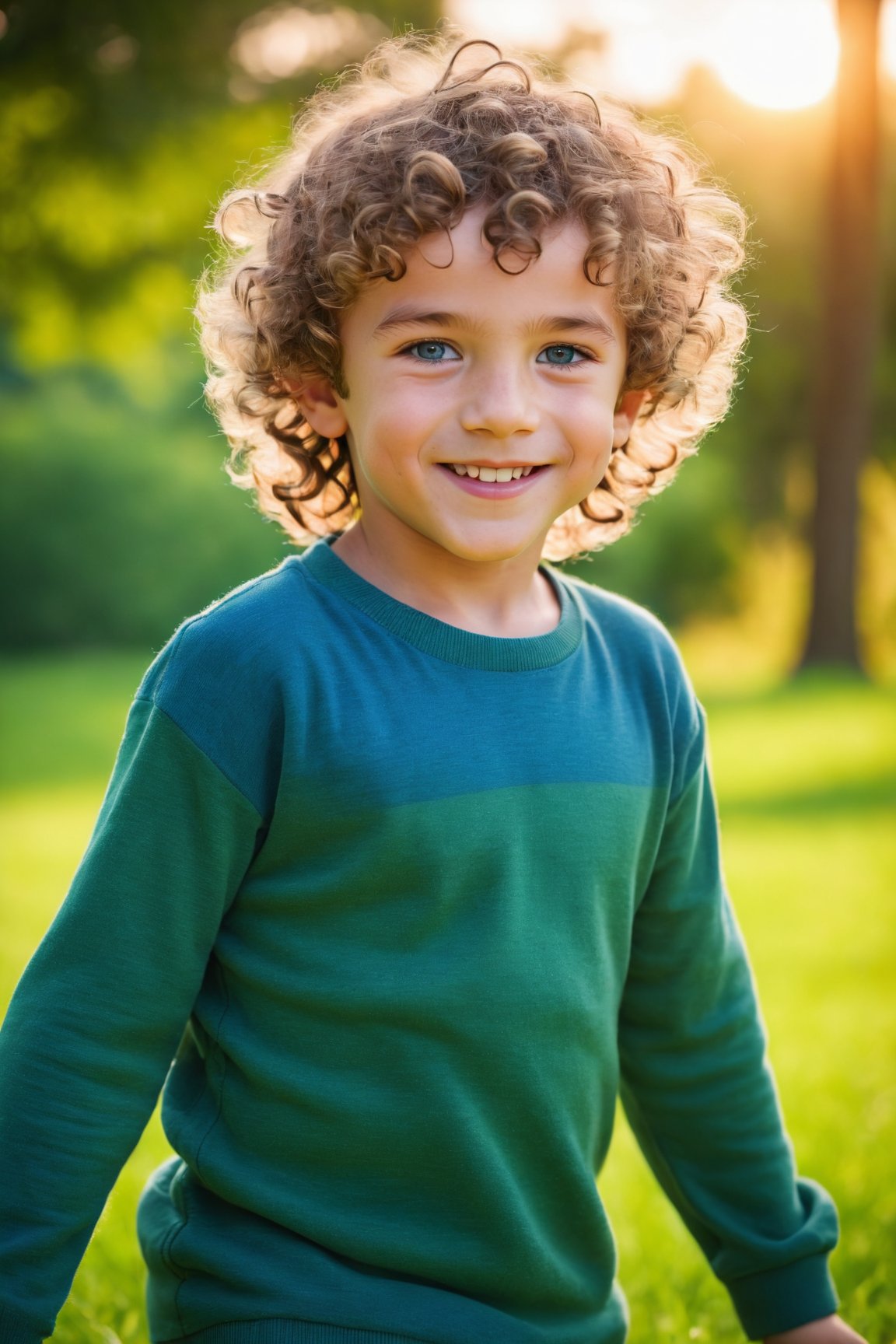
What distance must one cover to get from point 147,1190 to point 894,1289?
1469 millimetres

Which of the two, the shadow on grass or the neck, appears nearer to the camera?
the neck

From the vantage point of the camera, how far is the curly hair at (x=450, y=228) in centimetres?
160

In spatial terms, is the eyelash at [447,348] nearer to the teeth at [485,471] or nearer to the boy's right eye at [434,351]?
the boy's right eye at [434,351]

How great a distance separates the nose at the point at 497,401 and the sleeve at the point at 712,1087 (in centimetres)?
52

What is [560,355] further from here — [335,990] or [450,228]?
[335,990]

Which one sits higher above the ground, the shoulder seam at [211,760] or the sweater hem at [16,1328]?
the shoulder seam at [211,760]

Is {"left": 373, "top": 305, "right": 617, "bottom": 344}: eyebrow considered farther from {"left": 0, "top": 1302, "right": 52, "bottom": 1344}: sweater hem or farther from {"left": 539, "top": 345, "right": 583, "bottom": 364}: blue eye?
{"left": 0, "top": 1302, "right": 52, "bottom": 1344}: sweater hem

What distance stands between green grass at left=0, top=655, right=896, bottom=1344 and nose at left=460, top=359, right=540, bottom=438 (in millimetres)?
1577

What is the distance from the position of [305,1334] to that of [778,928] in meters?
4.39

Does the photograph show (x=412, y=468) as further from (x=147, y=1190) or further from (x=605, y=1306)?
(x=605, y=1306)

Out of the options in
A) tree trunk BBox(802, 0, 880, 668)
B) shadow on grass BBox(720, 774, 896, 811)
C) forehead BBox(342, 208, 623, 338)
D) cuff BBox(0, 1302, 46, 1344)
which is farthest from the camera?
tree trunk BBox(802, 0, 880, 668)

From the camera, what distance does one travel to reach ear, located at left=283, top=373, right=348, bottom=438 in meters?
1.76

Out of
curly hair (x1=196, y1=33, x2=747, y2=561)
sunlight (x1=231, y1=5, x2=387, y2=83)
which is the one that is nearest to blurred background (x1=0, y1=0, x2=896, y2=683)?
sunlight (x1=231, y1=5, x2=387, y2=83)

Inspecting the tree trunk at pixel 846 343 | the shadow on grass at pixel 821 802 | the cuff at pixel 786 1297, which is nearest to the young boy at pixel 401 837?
the cuff at pixel 786 1297
